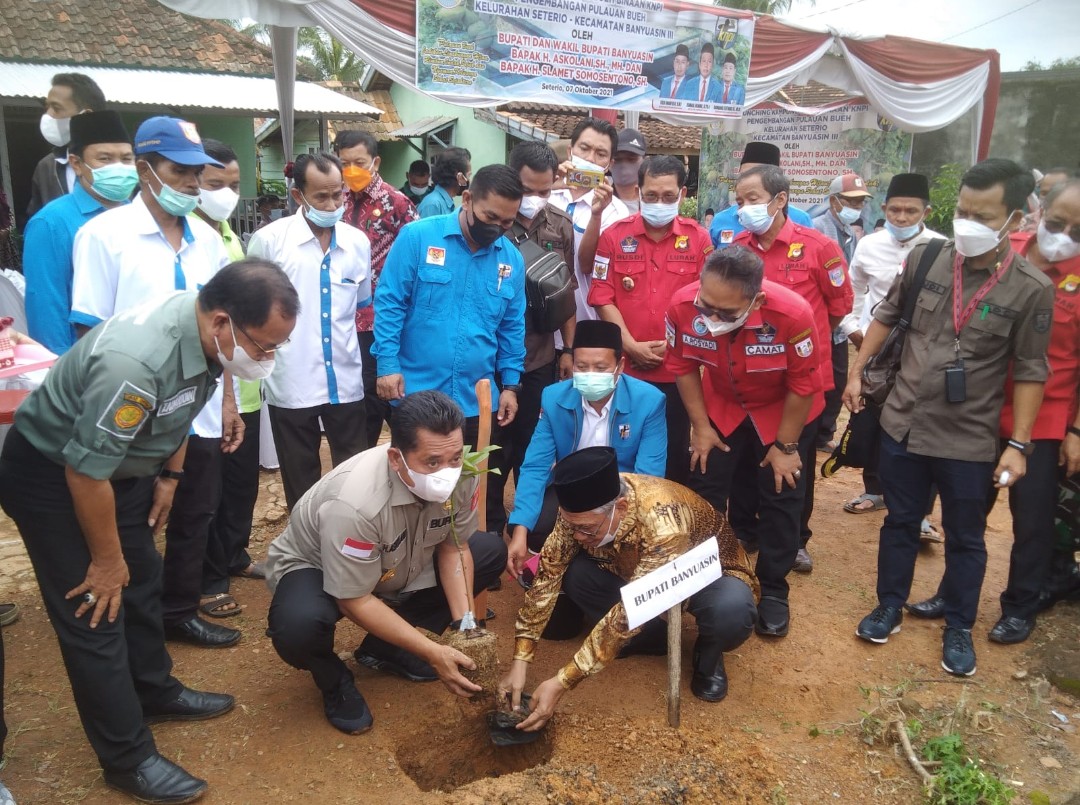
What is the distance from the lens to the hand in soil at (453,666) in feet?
9.00

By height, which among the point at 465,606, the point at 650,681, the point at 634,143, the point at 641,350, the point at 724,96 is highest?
the point at 724,96

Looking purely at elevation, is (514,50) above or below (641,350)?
above

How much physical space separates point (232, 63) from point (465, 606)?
43.4 feet

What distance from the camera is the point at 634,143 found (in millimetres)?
5289

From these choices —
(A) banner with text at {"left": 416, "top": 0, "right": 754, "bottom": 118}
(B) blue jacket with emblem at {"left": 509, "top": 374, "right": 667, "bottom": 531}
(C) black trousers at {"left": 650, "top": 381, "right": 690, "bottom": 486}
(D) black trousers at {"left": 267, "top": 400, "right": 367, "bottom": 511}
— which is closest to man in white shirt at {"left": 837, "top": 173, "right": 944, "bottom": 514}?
(C) black trousers at {"left": 650, "top": 381, "right": 690, "bottom": 486}

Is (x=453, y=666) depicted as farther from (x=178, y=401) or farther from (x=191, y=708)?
(x=178, y=401)

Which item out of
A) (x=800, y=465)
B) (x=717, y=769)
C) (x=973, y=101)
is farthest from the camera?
(x=973, y=101)

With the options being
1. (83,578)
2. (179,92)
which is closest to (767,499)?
(83,578)

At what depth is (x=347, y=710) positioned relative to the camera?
3.06 meters

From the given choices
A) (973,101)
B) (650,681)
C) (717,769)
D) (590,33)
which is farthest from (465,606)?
(973,101)

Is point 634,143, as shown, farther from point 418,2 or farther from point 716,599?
point 716,599

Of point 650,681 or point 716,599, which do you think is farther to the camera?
point 650,681

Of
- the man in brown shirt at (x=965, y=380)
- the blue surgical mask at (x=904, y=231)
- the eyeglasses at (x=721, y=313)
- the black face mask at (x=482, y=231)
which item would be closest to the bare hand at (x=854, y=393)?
the man in brown shirt at (x=965, y=380)

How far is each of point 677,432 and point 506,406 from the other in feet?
3.35
